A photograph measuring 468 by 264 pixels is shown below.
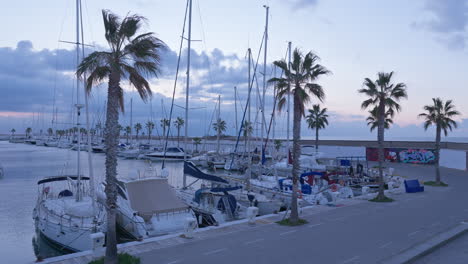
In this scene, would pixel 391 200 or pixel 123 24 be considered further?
pixel 391 200

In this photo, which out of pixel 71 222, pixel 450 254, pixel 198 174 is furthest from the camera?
pixel 198 174

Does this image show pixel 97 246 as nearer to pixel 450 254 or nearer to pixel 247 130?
pixel 450 254

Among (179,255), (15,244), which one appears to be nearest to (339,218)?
(179,255)

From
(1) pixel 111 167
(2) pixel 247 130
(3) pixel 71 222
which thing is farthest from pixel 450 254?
(2) pixel 247 130

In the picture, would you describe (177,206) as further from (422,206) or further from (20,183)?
(20,183)

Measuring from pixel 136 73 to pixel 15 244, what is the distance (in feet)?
49.1

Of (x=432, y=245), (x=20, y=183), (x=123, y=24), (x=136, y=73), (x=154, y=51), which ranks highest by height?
(x=123, y=24)

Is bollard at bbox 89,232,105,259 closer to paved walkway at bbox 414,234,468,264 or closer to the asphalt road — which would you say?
the asphalt road

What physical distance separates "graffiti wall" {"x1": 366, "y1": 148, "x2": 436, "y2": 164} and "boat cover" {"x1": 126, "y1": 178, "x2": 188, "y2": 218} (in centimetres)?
4979

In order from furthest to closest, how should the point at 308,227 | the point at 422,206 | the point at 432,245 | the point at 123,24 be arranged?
1. the point at 422,206
2. the point at 308,227
3. the point at 432,245
4. the point at 123,24

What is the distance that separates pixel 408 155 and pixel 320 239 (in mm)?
49801

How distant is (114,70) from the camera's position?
1079 centimetres

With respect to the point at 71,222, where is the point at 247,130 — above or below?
above

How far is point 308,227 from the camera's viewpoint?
16625mm
